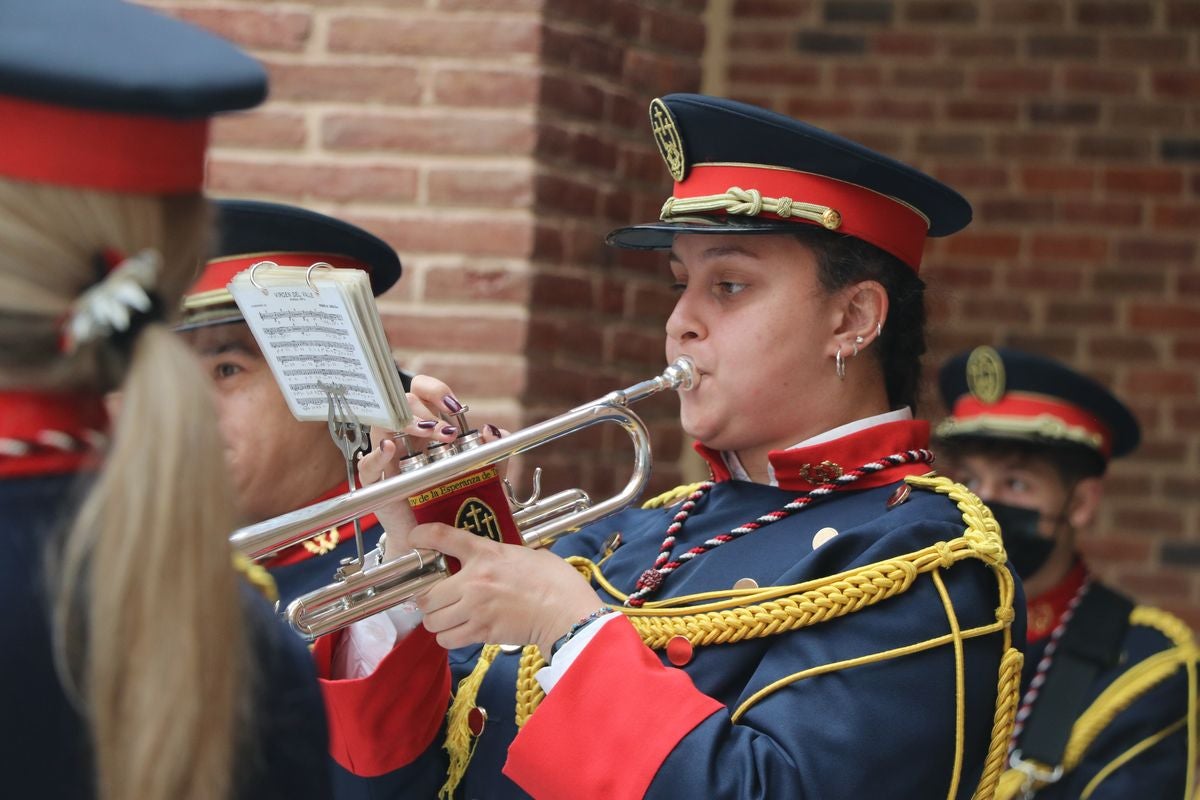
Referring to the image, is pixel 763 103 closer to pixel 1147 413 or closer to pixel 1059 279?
pixel 1059 279

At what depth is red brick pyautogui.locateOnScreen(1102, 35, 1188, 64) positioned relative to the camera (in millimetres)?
4891

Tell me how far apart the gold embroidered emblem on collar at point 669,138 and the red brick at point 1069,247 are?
2750 millimetres

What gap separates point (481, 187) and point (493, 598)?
1.61 meters

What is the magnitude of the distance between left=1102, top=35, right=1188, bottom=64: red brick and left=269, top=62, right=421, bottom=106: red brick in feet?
7.99

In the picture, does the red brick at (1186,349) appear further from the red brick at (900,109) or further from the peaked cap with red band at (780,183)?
the peaked cap with red band at (780,183)

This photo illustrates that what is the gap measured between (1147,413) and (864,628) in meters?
3.09

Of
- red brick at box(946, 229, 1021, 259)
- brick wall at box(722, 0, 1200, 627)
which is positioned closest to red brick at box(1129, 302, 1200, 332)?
brick wall at box(722, 0, 1200, 627)

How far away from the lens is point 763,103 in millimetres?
5043

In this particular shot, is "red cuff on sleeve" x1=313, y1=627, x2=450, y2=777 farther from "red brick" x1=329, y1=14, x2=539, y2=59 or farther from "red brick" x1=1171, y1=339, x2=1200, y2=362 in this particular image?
"red brick" x1=1171, y1=339, x2=1200, y2=362

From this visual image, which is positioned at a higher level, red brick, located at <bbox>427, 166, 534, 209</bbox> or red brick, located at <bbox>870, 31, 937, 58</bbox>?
red brick, located at <bbox>870, 31, 937, 58</bbox>

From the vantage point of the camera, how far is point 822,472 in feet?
7.70

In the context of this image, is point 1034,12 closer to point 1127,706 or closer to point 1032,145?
point 1032,145

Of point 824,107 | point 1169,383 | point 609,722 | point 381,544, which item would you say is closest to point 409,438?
point 381,544

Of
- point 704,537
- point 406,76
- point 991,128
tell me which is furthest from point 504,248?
point 991,128
